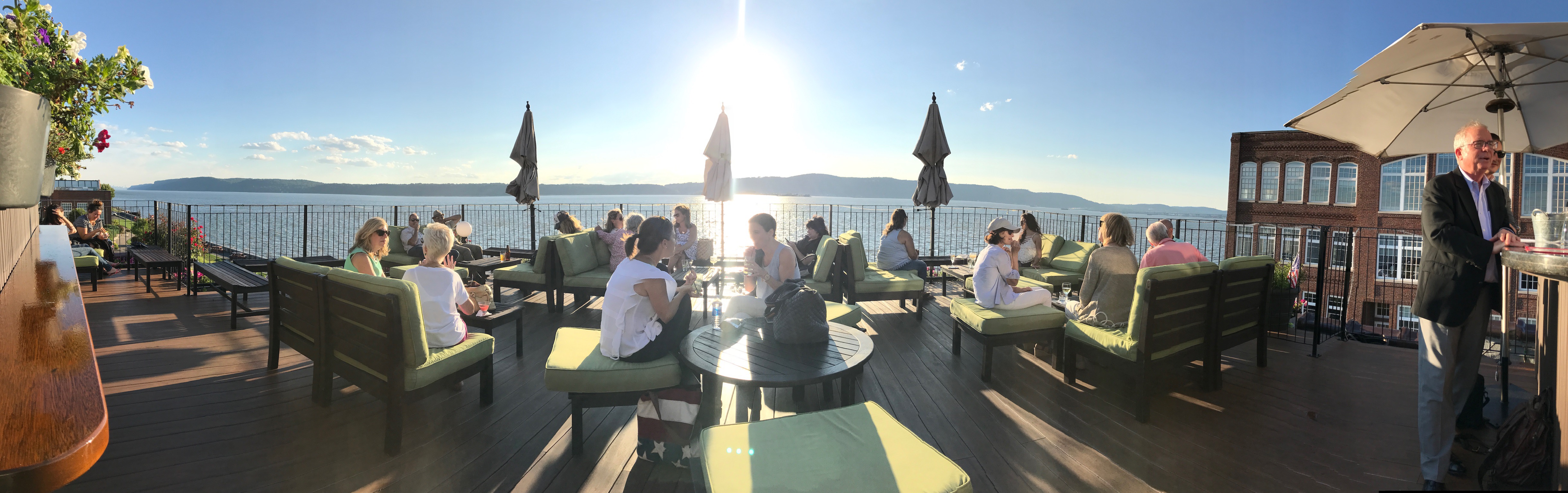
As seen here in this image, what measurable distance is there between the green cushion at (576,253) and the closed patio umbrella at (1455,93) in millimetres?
6213

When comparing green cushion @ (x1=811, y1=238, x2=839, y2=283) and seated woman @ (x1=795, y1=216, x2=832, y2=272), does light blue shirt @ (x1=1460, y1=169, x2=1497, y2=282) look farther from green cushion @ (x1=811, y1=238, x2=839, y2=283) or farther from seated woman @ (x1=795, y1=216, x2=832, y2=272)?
seated woman @ (x1=795, y1=216, x2=832, y2=272)

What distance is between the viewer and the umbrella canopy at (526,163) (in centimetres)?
785

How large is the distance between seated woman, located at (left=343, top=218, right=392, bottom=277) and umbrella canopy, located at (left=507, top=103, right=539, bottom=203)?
4.41 meters

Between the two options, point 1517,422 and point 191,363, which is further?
point 191,363

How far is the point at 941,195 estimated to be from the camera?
24.8 ft

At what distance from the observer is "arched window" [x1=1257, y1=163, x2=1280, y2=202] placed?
28000 millimetres

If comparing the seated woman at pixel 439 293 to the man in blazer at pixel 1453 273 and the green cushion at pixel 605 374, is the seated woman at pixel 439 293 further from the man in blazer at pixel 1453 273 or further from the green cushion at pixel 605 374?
the man in blazer at pixel 1453 273

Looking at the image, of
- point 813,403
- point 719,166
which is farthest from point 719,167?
point 813,403

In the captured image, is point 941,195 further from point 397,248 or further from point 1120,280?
point 397,248

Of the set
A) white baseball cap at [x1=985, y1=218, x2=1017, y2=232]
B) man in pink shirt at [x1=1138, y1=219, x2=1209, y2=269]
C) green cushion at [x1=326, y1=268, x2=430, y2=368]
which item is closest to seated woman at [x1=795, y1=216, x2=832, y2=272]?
white baseball cap at [x1=985, y1=218, x2=1017, y2=232]

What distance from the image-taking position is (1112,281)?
3.53 metres

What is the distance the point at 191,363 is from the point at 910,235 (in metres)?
6.07

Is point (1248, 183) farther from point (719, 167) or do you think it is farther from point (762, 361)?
point (762, 361)

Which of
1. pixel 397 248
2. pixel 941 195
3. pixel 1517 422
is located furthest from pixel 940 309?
pixel 397 248
